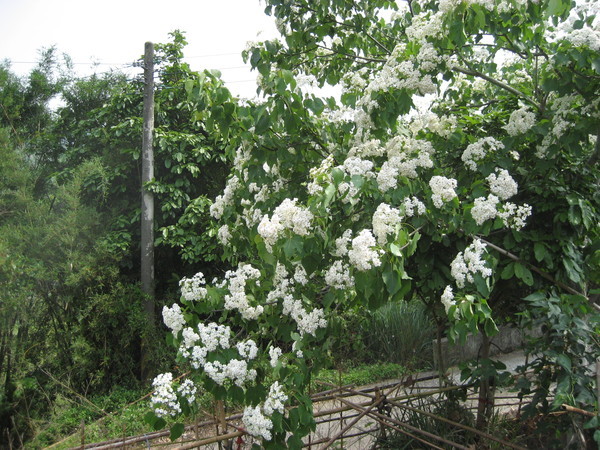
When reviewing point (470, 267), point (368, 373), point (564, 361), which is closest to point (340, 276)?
point (470, 267)

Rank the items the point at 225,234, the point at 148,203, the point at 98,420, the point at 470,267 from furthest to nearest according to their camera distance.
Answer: the point at 148,203 < the point at 98,420 < the point at 225,234 < the point at 470,267

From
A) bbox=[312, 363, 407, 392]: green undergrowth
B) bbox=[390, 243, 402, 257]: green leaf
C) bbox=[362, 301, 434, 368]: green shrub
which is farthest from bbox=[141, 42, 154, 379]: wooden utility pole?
bbox=[390, 243, 402, 257]: green leaf

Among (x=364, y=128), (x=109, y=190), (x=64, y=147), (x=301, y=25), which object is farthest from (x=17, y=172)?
(x=364, y=128)

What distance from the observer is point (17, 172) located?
511 centimetres

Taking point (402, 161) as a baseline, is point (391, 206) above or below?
below

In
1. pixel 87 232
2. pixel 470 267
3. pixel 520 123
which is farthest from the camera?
pixel 87 232

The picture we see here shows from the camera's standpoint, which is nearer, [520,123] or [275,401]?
[275,401]

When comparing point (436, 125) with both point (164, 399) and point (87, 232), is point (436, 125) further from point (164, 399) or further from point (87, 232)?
point (87, 232)

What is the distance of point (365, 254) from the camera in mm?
1663

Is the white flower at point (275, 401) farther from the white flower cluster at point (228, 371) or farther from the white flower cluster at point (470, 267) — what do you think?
the white flower cluster at point (470, 267)

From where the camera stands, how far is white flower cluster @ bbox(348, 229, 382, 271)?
166 centimetres

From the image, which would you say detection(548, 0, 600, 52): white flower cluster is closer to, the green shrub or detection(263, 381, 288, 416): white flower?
detection(263, 381, 288, 416): white flower

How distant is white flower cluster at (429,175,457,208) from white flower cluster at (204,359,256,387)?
90 centimetres

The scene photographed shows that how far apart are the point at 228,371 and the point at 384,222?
2.49ft
